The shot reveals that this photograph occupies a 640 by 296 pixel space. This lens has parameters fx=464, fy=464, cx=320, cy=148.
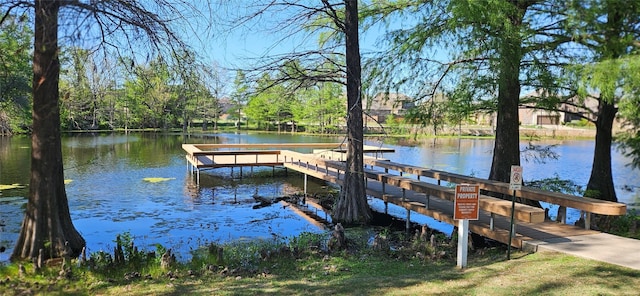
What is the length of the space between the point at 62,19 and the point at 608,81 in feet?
20.8

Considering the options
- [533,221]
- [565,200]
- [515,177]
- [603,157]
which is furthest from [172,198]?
[603,157]

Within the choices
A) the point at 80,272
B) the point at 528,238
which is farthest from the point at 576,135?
the point at 80,272

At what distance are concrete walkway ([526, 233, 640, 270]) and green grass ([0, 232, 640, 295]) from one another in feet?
0.72

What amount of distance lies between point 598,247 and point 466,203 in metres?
2.01

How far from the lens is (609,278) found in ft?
16.0

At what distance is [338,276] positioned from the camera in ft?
18.5

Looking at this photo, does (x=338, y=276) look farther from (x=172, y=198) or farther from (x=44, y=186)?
(x=172, y=198)

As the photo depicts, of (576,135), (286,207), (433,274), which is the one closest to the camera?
(433,274)

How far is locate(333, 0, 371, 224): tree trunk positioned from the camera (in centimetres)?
1045

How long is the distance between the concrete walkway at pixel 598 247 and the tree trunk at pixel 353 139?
4.82 m

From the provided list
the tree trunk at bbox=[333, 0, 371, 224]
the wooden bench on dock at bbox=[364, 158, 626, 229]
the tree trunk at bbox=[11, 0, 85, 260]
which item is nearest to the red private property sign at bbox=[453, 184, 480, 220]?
the wooden bench on dock at bbox=[364, 158, 626, 229]

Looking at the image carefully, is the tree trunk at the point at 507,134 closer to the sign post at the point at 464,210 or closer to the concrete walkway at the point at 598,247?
the concrete walkway at the point at 598,247

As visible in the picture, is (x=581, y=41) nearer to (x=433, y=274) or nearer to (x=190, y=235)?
(x=433, y=274)

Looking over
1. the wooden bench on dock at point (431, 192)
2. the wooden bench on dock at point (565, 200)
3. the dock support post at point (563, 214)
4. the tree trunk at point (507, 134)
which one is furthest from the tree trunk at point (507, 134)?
the dock support post at point (563, 214)
